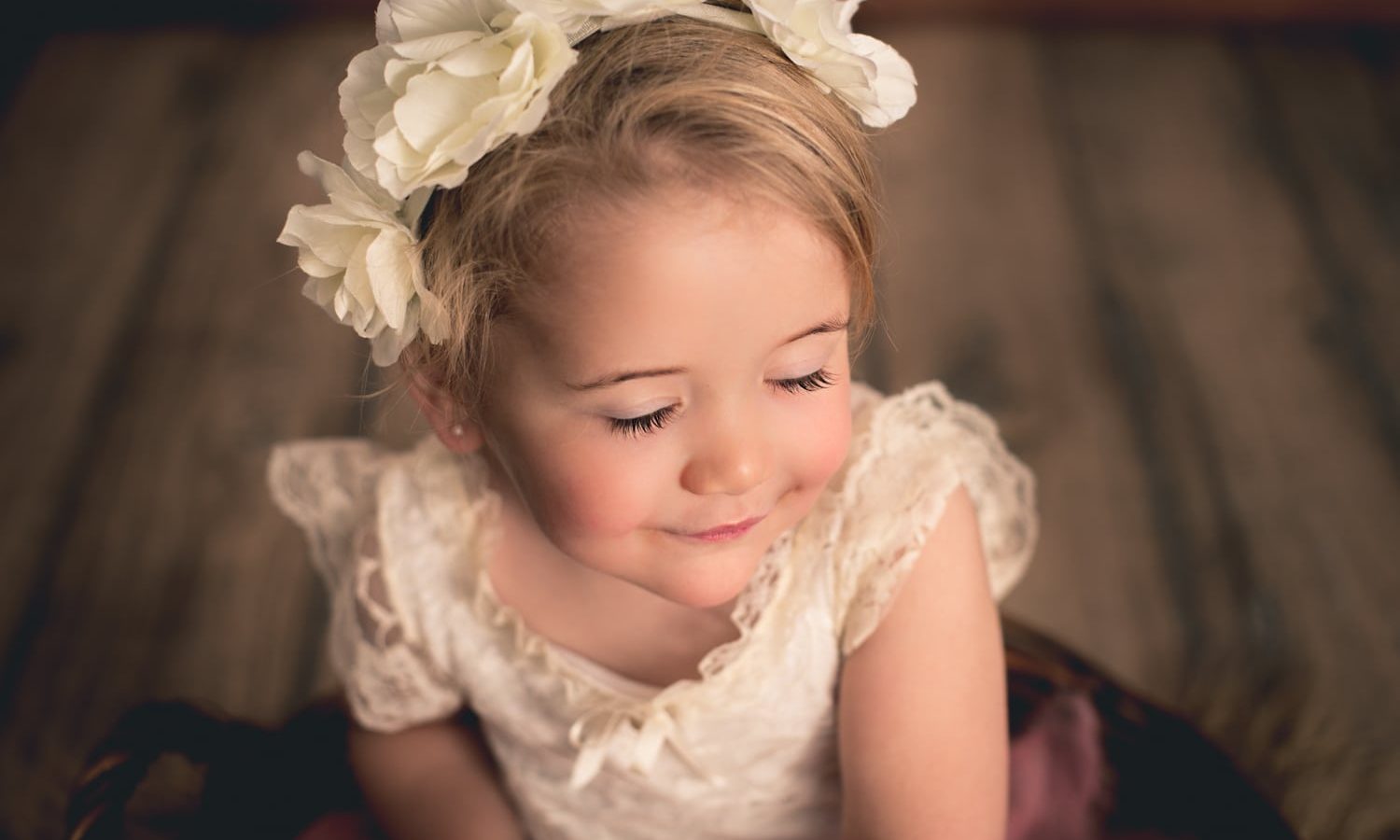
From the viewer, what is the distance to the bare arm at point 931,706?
0.97 meters

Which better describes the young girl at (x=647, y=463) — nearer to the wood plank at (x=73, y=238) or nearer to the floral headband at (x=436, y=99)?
the floral headband at (x=436, y=99)

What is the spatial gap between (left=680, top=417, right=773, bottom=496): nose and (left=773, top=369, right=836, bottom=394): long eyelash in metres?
0.04

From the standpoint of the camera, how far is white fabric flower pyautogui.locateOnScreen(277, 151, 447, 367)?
81cm

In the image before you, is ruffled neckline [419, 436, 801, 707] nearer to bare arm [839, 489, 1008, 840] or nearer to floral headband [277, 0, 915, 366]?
bare arm [839, 489, 1008, 840]

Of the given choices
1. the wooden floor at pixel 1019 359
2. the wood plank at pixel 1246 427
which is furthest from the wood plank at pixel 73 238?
the wood plank at pixel 1246 427

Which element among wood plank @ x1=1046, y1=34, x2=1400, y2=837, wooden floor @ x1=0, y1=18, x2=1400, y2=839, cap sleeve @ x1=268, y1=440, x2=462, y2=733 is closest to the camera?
cap sleeve @ x1=268, y1=440, x2=462, y2=733

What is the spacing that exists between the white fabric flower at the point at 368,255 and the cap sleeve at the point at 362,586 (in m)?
0.30

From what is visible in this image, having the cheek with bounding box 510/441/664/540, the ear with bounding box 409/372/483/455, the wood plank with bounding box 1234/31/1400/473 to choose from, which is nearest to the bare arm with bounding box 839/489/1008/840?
the cheek with bounding box 510/441/664/540

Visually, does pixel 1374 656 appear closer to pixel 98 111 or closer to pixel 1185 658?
pixel 1185 658

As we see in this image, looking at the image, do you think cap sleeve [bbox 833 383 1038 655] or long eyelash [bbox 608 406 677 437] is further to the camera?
cap sleeve [bbox 833 383 1038 655]

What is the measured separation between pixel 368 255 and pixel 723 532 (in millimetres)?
292

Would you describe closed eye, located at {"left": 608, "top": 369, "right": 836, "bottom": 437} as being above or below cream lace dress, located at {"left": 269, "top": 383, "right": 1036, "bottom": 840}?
above

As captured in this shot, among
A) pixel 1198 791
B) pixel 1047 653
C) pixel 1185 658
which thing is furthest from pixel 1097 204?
pixel 1198 791

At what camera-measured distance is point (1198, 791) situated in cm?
113
